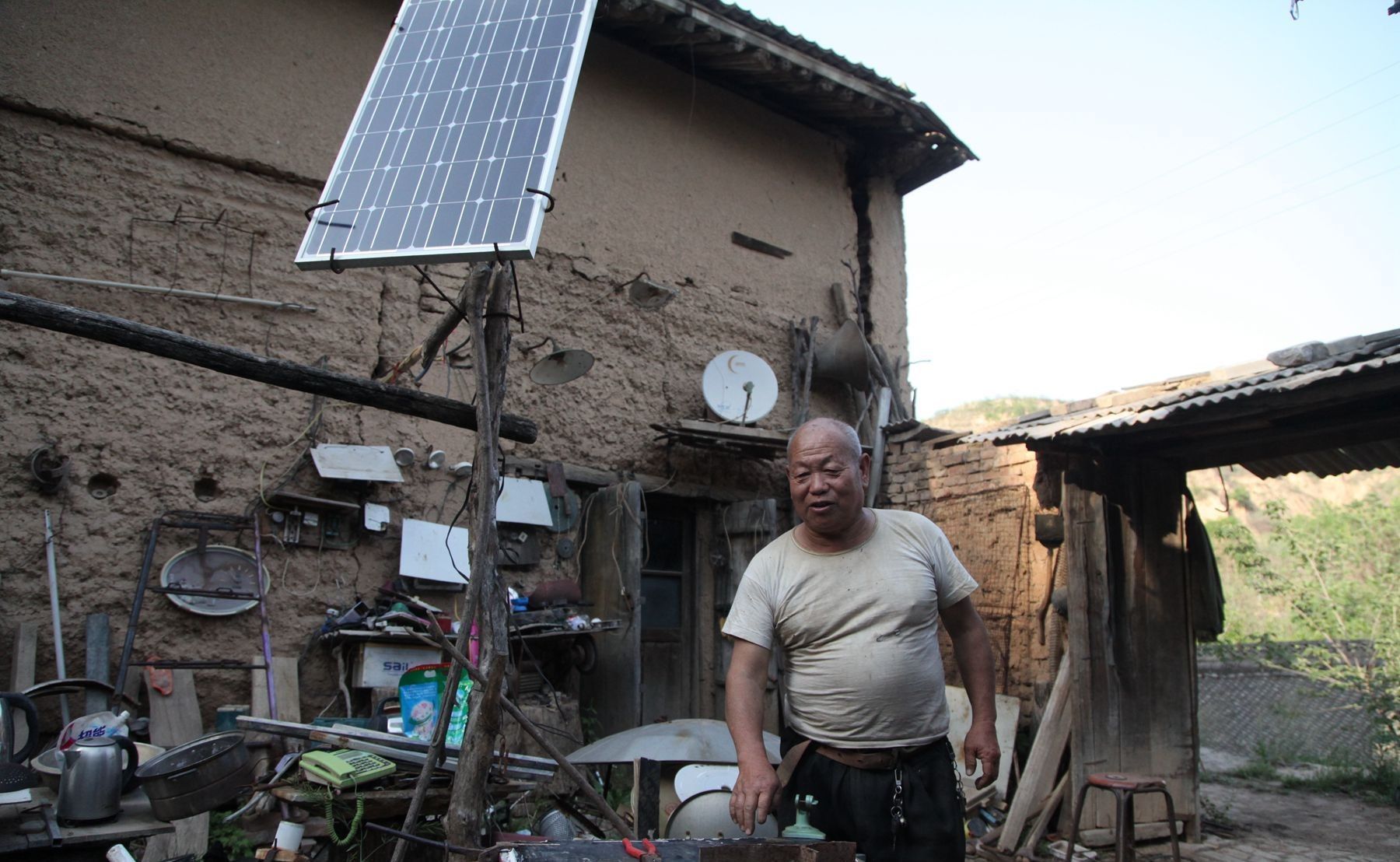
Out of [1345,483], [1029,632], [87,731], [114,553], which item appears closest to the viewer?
[87,731]

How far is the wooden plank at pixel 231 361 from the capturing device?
3.16 metres

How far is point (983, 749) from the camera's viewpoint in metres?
2.78

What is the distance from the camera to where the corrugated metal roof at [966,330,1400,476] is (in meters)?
4.76

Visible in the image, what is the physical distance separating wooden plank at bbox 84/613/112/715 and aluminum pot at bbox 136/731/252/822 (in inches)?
56.5

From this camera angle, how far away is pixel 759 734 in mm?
2598

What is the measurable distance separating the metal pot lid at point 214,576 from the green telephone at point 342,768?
1.98m

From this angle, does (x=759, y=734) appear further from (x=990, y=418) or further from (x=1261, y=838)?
(x=990, y=418)

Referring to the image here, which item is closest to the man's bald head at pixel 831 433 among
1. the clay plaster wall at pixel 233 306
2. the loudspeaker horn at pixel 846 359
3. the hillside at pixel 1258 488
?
the clay plaster wall at pixel 233 306

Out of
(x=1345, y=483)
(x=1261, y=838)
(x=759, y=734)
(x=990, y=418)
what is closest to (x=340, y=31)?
(x=759, y=734)

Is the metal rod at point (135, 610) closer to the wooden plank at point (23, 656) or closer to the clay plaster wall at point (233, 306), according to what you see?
the clay plaster wall at point (233, 306)

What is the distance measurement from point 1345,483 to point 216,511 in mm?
34658

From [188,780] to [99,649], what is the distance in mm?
1780

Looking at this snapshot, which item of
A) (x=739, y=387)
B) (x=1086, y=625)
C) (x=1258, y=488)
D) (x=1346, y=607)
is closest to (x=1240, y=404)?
(x=1086, y=625)

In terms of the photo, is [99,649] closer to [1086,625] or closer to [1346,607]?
[1086,625]
